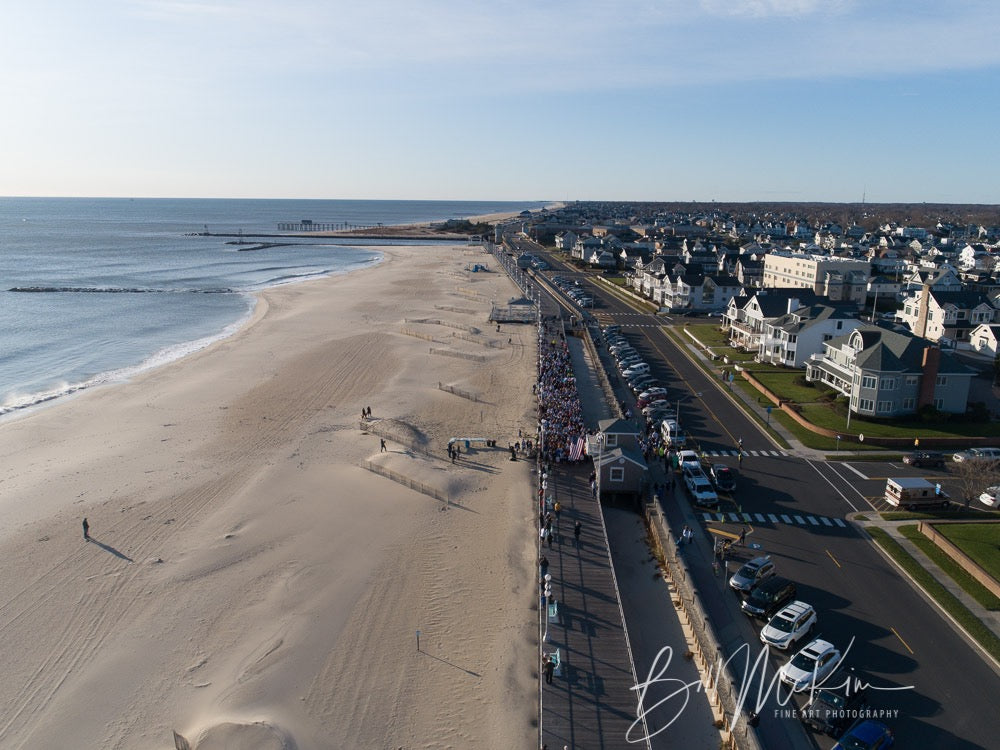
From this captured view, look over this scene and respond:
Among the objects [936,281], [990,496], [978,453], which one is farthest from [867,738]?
[936,281]

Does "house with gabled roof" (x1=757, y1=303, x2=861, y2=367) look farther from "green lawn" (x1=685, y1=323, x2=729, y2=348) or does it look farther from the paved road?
the paved road

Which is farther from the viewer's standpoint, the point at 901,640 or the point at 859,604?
the point at 859,604

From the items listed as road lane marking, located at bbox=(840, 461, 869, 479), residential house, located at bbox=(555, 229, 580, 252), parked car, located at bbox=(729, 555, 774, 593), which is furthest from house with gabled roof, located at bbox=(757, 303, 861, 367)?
residential house, located at bbox=(555, 229, 580, 252)

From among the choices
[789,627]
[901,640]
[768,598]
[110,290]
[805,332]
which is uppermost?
[805,332]

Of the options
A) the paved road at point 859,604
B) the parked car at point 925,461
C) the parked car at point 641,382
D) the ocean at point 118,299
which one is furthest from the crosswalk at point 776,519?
the ocean at point 118,299

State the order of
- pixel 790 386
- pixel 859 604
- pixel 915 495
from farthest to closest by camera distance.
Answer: pixel 790 386
pixel 915 495
pixel 859 604

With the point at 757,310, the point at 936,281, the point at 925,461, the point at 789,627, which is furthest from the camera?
the point at 936,281

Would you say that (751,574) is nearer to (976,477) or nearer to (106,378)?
(976,477)
